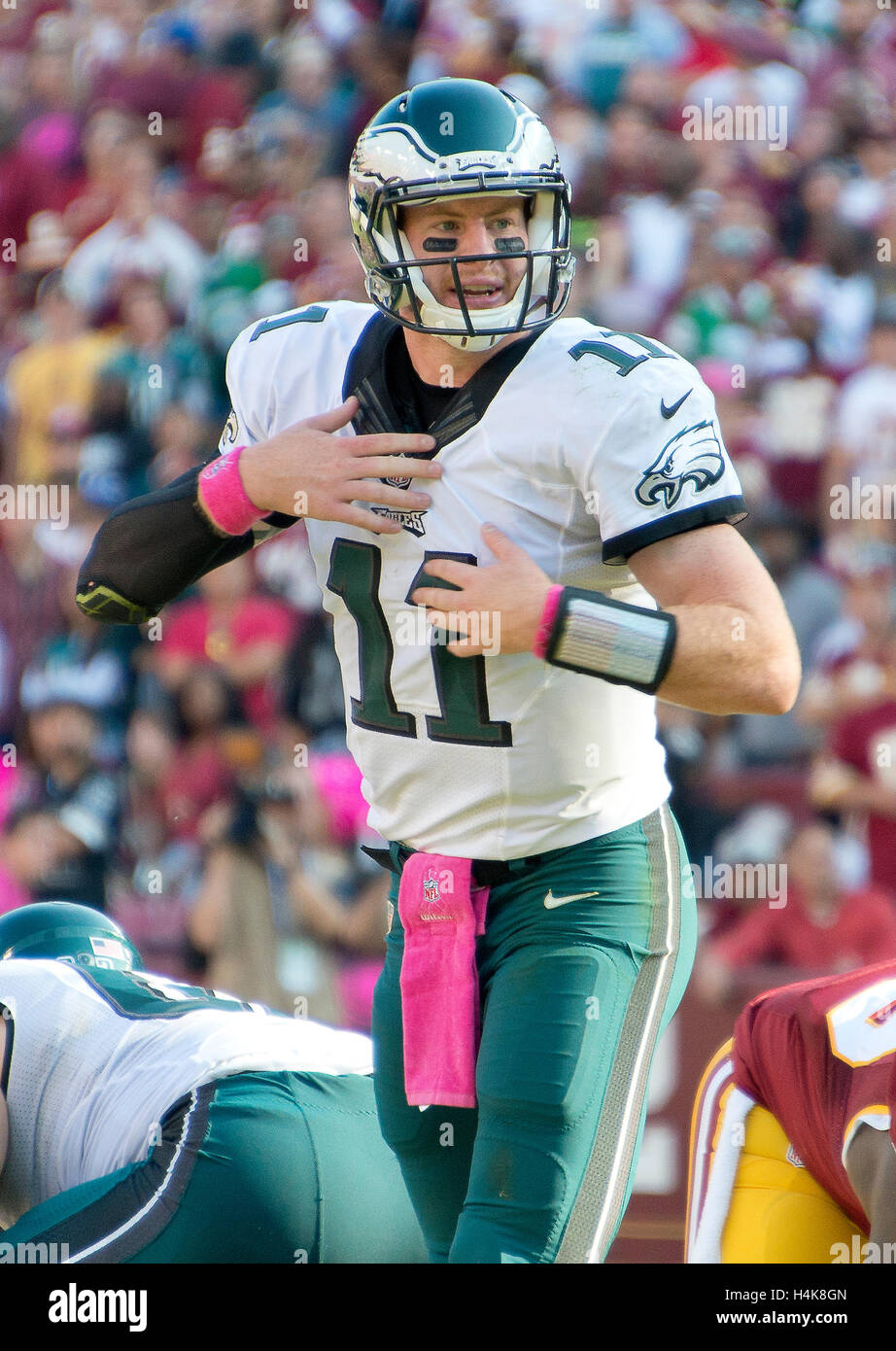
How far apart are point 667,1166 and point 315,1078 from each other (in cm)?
181

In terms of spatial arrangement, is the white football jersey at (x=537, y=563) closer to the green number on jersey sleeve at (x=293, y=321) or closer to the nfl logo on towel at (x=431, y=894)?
the nfl logo on towel at (x=431, y=894)

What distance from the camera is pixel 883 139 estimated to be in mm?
6660

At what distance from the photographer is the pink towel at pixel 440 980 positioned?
2305mm

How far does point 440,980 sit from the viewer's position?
233cm

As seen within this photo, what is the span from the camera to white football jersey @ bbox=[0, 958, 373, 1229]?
2.95 m

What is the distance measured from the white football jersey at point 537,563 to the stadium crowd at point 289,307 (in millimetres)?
2405

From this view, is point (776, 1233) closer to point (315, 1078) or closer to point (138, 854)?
point (315, 1078)

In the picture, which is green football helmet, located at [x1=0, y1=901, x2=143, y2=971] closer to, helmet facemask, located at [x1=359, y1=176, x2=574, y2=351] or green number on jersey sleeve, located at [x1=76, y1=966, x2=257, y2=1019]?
green number on jersey sleeve, located at [x1=76, y1=966, x2=257, y2=1019]

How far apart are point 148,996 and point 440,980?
3.35ft
